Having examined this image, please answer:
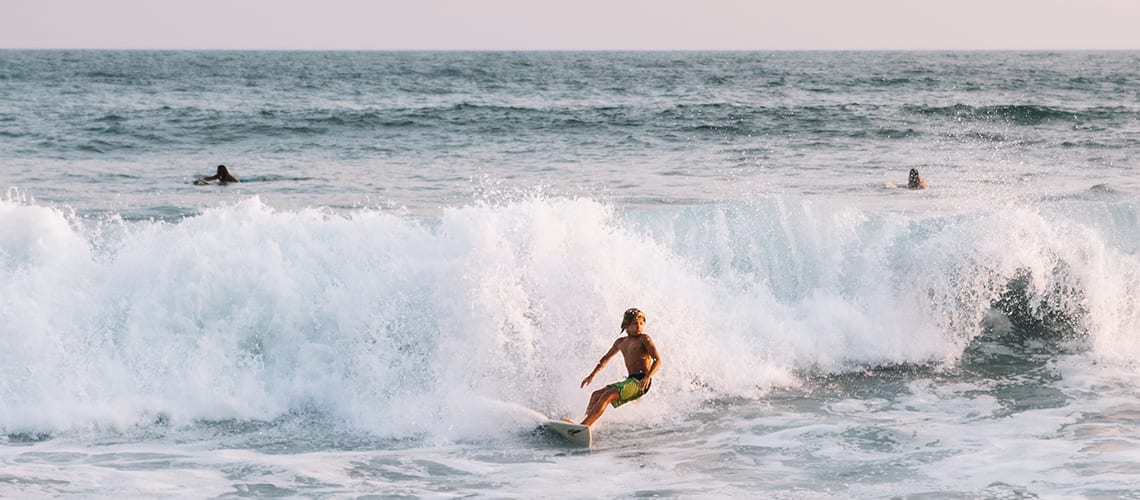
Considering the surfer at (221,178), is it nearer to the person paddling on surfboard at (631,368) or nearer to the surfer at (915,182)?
the surfer at (915,182)

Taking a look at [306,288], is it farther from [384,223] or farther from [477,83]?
[477,83]

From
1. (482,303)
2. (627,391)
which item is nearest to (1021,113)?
(482,303)

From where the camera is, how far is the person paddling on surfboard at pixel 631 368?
8.67 m

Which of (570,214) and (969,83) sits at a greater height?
(969,83)

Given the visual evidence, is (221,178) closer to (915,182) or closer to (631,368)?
(915,182)

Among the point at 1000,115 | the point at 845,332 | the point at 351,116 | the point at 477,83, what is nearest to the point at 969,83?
the point at 1000,115

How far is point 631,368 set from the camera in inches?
348

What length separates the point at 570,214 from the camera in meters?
10.9

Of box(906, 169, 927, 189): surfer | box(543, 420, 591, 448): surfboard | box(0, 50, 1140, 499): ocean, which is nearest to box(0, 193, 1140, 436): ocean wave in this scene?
box(0, 50, 1140, 499): ocean

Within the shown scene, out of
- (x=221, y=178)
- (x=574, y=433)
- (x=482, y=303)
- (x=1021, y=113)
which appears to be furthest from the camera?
(x=1021, y=113)

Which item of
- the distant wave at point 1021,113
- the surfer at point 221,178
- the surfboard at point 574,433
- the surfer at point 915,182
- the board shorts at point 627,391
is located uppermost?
the distant wave at point 1021,113

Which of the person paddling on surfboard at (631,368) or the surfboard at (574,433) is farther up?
the person paddling on surfboard at (631,368)

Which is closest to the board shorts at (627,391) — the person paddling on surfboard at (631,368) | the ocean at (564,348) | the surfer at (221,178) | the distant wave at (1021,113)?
the person paddling on surfboard at (631,368)

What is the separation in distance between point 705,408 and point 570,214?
8.08ft
